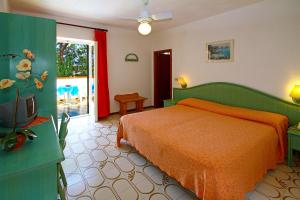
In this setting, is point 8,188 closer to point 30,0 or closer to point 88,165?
point 88,165

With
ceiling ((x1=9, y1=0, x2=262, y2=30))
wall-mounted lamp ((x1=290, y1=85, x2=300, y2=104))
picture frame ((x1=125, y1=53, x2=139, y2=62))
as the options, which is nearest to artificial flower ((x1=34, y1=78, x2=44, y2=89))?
ceiling ((x1=9, y1=0, x2=262, y2=30))

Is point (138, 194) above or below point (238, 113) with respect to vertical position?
below

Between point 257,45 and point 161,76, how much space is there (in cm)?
321

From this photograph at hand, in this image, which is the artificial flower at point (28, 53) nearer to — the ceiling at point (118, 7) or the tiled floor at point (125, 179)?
the ceiling at point (118, 7)

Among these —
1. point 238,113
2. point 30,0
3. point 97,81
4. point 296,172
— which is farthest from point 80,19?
point 296,172

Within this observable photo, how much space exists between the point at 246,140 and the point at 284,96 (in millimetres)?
1576

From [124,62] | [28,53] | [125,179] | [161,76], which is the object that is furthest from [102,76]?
[125,179]

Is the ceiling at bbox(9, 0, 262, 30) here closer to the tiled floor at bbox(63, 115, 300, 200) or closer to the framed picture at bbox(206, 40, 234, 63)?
the framed picture at bbox(206, 40, 234, 63)

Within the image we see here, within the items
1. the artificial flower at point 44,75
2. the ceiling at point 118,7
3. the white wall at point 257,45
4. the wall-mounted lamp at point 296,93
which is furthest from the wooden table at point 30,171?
the white wall at point 257,45

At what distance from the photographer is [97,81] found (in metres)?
4.75

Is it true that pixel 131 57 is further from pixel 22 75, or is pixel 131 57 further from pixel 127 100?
pixel 22 75

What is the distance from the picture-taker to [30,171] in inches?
41.6

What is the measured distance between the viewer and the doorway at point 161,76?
19.2 ft

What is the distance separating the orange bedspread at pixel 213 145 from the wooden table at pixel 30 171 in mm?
1238
